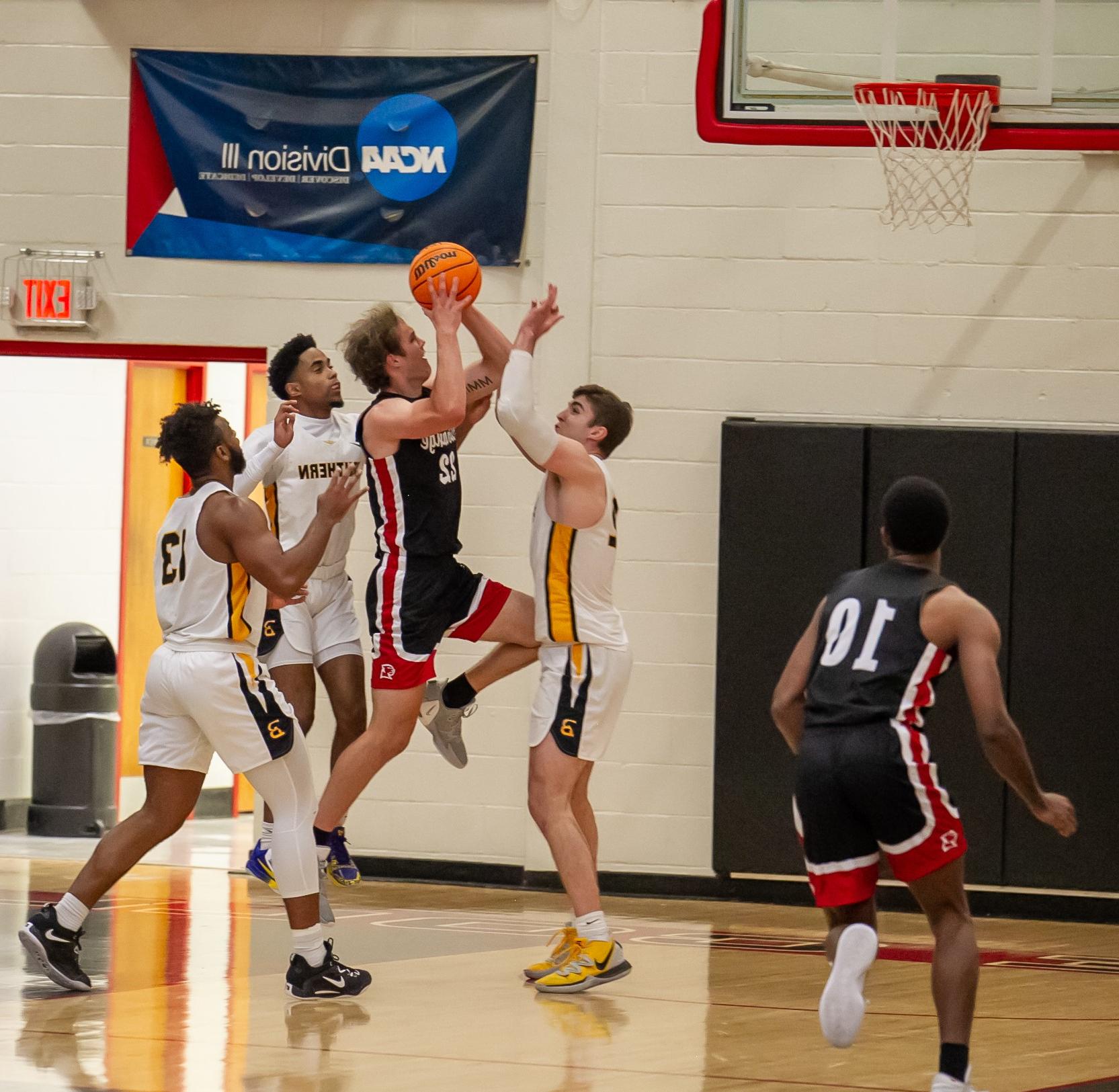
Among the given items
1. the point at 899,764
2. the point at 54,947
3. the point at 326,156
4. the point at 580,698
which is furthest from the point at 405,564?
the point at 326,156

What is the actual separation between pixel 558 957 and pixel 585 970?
16 cm

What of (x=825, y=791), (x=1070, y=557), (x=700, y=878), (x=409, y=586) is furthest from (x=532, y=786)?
(x=1070, y=557)

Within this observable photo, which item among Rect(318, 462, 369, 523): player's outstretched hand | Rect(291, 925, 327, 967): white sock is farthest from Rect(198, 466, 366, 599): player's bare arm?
Rect(291, 925, 327, 967): white sock

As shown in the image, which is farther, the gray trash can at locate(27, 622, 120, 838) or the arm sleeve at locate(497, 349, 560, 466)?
the gray trash can at locate(27, 622, 120, 838)

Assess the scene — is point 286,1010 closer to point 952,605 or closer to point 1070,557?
point 952,605

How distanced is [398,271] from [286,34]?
1278 mm

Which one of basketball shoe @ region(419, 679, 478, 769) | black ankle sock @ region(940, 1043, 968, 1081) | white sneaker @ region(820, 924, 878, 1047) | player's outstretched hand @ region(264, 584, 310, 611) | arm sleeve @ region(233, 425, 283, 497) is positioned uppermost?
arm sleeve @ region(233, 425, 283, 497)

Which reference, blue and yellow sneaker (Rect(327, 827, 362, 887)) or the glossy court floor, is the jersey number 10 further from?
blue and yellow sneaker (Rect(327, 827, 362, 887))

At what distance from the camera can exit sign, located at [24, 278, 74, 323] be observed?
8438mm

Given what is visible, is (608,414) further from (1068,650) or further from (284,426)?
(1068,650)

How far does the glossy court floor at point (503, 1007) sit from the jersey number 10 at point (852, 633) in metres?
1.11

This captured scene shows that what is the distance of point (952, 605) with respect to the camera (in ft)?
13.5

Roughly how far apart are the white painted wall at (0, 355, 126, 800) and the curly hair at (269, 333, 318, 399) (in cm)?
279

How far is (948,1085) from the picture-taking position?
4008 millimetres
